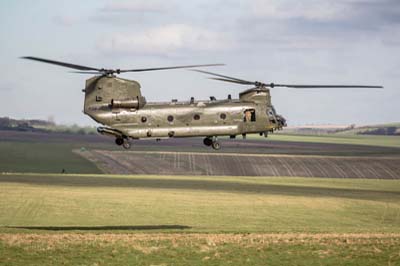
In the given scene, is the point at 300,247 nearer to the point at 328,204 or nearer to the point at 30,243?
the point at 30,243

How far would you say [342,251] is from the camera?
68.6 meters

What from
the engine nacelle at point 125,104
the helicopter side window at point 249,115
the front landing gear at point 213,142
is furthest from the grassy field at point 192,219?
the engine nacelle at point 125,104

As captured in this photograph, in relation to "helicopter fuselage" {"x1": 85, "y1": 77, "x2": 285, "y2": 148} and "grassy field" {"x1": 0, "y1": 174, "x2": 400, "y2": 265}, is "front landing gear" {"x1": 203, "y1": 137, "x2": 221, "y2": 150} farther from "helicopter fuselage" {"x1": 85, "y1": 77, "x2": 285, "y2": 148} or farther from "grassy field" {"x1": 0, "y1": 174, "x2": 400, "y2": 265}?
"grassy field" {"x1": 0, "y1": 174, "x2": 400, "y2": 265}

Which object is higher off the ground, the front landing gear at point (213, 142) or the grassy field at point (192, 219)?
the front landing gear at point (213, 142)

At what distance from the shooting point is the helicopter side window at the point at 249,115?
203 ft

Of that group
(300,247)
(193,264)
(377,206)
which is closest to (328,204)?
(377,206)

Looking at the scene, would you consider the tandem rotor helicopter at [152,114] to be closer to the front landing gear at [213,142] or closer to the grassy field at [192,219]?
the front landing gear at [213,142]

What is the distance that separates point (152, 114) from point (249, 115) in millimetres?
6770

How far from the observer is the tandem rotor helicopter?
5881 cm

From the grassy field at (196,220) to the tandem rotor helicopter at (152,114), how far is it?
31.3 feet

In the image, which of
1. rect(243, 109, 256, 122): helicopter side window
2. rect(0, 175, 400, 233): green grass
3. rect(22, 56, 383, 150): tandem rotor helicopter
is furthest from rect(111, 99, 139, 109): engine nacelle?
rect(0, 175, 400, 233): green grass

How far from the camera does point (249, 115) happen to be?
62062 mm

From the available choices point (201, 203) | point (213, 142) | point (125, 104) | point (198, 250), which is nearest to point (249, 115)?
point (213, 142)

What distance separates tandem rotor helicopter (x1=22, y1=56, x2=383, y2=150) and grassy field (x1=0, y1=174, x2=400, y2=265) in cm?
953
